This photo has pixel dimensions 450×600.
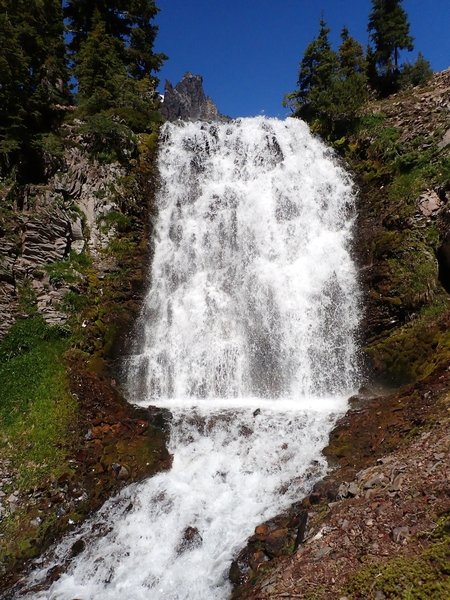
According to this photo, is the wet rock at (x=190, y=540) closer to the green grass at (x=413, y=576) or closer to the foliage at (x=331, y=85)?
the green grass at (x=413, y=576)

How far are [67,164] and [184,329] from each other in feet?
35.4

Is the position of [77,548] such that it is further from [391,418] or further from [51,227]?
[51,227]

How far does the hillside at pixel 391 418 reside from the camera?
4.80 meters

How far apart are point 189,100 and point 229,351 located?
312ft

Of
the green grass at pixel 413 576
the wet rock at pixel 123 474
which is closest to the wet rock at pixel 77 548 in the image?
the wet rock at pixel 123 474

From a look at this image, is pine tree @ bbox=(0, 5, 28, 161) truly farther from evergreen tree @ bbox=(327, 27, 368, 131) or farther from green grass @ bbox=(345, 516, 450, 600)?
green grass @ bbox=(345, 516, 450, 600)

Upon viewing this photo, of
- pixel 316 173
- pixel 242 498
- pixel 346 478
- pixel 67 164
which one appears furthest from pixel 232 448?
pixel 67 164

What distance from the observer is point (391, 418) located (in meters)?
9.66

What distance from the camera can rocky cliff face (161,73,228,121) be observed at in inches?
3440

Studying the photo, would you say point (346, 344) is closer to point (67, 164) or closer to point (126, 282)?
point (126, 282)

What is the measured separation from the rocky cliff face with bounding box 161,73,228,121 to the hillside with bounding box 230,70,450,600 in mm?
75132

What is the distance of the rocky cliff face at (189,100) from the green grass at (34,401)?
265 ft

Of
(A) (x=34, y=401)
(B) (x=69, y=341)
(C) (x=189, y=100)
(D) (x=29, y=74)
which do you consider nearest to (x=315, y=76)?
(D) (x=29, y=74)

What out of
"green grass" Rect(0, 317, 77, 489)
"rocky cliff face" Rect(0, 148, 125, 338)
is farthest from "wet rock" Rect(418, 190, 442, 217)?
"green grass" Rect(0, 317, 77, 489)
